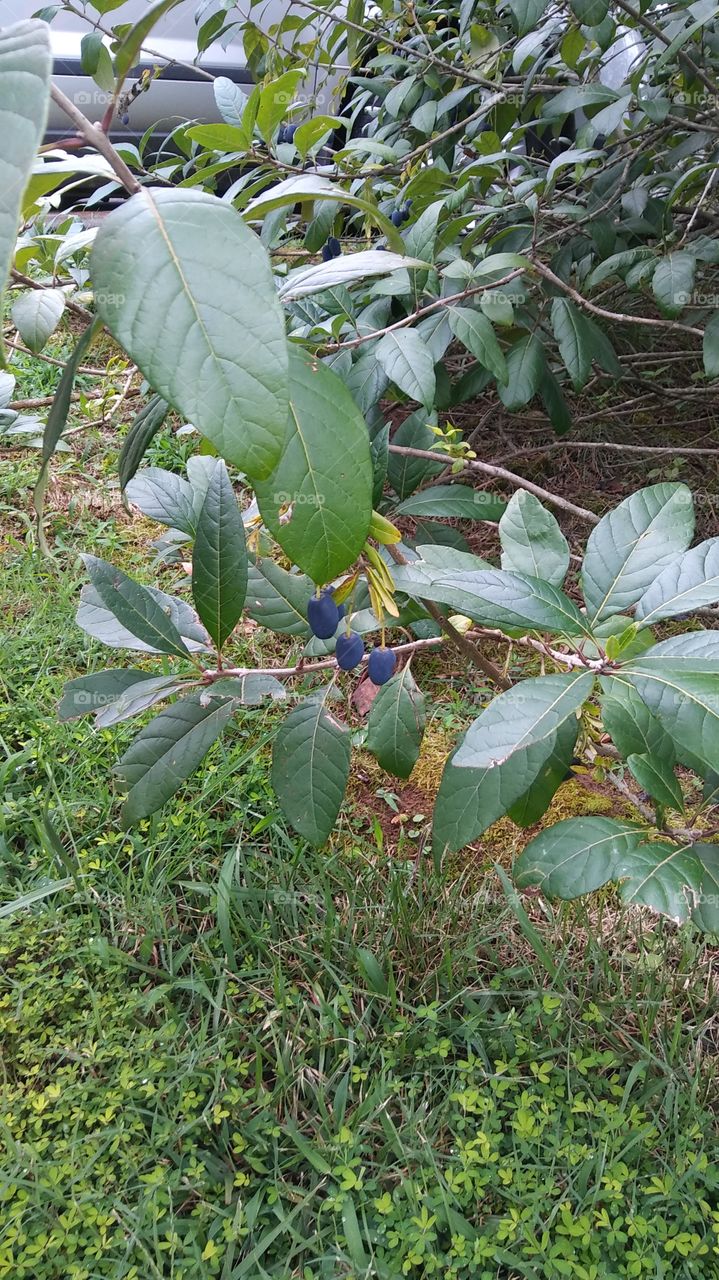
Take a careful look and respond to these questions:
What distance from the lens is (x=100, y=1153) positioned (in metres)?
1.28

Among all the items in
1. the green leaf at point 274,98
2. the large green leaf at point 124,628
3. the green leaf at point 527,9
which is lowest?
the large green leaf at point 124,628

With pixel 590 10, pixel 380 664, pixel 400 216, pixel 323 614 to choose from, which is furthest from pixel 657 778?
pixel 400 216

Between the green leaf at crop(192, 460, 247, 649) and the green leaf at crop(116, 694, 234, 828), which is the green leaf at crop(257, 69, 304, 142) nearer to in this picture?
the green leaf at crop(192, 460, 247, 649)

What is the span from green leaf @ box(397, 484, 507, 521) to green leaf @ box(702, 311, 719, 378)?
29.3 inches

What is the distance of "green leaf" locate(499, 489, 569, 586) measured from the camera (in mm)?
1013

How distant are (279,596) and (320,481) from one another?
60cm

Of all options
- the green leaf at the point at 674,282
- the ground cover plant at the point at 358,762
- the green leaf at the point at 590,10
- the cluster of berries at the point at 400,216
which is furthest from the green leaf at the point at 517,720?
the cluster of berries at the point at 400,216

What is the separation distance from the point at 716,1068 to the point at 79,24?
5326 millimetres

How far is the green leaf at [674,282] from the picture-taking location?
1620 mm

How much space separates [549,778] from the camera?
116 centimetres

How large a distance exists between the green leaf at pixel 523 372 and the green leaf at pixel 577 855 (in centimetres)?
111

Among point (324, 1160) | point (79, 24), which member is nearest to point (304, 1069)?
point (324, 1160)

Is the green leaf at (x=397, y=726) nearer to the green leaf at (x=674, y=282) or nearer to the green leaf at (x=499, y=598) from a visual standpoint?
the green leaf at (x=499, y=598)

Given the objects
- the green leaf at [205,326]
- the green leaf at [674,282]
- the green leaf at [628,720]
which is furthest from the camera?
the green leaf at [674,282]
